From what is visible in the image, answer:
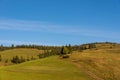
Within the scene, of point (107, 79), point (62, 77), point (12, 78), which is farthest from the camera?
point (107, 79)

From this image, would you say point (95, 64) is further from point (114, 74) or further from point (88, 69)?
point (114, 74)

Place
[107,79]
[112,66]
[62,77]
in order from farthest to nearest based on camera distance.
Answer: [112,66] → [107,79] → [62,77]

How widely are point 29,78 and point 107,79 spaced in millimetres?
29859

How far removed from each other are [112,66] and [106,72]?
16.4 metres

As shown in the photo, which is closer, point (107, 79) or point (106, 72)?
point (107, 79)

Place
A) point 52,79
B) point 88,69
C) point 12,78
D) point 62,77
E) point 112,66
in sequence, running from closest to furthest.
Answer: point 12,78
point 52,79
point 62,77
point 88,69
point 112,66

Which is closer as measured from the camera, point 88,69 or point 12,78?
point 12,78

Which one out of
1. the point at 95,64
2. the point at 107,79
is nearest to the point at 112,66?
the point at 95,64

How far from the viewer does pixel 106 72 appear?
115062mm

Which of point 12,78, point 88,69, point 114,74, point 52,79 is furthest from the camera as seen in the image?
point 88,69

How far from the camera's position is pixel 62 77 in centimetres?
9406

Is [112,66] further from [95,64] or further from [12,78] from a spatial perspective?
[12,78]

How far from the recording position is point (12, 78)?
79.9 meters

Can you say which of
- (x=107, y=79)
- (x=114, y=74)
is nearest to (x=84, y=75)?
(x=107, y=79)
